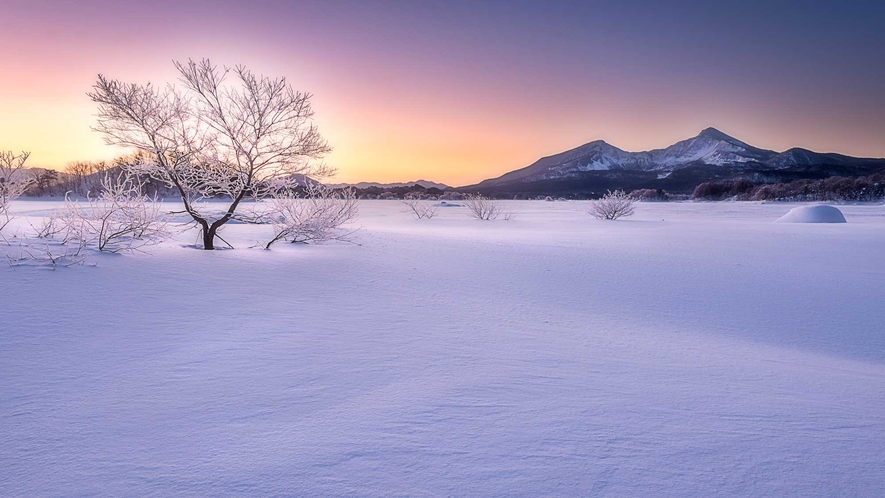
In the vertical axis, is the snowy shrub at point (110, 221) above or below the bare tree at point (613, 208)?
below

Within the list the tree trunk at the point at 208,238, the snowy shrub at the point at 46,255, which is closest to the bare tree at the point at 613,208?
the tree trunk at the point at 208,238

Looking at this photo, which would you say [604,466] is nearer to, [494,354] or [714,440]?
[714,440]

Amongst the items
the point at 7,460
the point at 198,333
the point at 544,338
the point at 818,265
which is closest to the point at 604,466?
the point at 544,338

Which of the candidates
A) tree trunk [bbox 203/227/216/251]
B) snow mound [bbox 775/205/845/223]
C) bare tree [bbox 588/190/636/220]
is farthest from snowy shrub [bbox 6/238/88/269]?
snow mound [bbox 775/205/845/223]

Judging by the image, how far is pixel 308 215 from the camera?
8961 mm

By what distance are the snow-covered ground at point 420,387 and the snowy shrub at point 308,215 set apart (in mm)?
3024

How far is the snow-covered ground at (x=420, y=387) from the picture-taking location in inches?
63.7

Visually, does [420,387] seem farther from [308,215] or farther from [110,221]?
[308,215]

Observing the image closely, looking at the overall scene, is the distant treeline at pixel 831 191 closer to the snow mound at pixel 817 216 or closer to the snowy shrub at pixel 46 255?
the snow mound at pixel 817 216

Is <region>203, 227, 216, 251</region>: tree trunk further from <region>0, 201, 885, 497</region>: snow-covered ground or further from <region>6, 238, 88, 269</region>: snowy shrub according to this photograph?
<region>6, 238, 88, 269</region>: snowy shrub

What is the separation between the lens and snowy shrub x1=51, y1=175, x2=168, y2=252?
18.5ft

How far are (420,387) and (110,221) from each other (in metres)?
5.71

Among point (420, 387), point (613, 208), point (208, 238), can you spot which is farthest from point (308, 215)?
point (613, 208)

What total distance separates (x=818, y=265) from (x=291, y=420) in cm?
890
